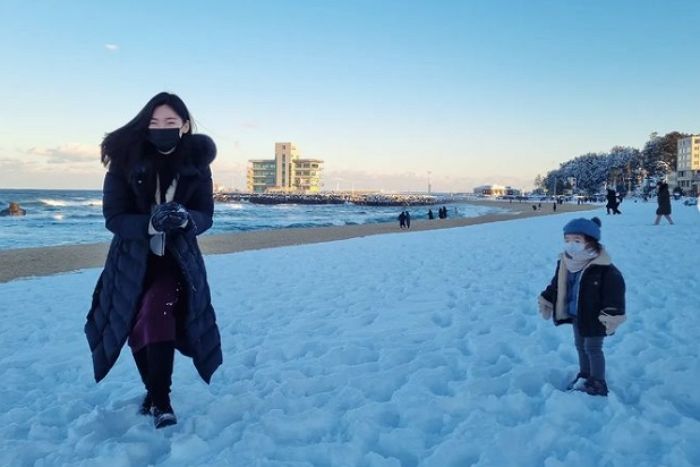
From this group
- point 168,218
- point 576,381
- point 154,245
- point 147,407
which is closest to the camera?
point 168,218

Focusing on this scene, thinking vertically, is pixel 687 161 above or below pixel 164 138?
above

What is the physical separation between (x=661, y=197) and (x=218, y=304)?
17.4 meters

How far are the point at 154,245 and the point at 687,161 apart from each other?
115461mm

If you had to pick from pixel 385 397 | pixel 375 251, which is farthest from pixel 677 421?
pixel 375 251

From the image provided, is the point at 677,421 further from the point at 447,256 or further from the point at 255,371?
the point at 447,256

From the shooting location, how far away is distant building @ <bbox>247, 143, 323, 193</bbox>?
168 meters

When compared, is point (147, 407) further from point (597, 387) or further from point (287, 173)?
point (287, 173)

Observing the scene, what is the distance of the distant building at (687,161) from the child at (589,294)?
106 meters

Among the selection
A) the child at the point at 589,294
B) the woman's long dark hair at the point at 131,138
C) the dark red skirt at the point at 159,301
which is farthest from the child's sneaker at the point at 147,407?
the child at the point at 589,294

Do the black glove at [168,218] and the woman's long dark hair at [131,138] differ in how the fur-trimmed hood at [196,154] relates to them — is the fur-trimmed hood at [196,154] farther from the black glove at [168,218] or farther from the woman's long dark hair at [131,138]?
the black glove at [168,218]

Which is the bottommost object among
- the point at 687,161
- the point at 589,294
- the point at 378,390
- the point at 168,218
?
the point at 378,390

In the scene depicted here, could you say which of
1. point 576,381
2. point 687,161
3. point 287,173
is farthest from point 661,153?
point 576,381

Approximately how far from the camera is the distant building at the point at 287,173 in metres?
168

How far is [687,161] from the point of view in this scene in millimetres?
96000
